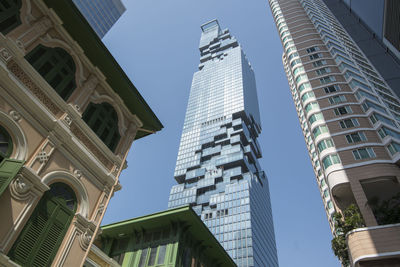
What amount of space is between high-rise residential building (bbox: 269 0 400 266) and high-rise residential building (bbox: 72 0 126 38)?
7132cm

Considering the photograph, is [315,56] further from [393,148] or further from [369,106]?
[393,148]

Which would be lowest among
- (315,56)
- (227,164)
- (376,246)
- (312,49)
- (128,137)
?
(376,246)

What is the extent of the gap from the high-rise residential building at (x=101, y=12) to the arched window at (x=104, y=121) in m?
84.9

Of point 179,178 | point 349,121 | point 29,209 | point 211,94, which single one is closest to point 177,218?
point 29,209

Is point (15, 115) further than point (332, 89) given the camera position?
No

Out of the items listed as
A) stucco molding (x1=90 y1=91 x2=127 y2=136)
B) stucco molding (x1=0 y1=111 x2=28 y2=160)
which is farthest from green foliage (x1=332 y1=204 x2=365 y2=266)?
stucco molding (x1=0 y1=111 x2=28 y2=160)

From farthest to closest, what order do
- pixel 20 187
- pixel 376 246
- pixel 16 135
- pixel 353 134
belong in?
pixel 353 134, pixel 376 246, pixel 16 135, pixel 20 187

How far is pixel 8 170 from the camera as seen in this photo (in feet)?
26.3

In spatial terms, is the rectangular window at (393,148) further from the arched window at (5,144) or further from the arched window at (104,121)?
the arched window at (5,144)

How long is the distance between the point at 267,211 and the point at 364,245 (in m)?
83.6

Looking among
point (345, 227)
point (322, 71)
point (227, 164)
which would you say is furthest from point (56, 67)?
point (227, 164)

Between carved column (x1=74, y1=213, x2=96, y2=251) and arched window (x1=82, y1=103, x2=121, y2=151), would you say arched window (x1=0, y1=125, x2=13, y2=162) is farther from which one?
arched window (x1=82, y1=103, x2=121, y2=151)

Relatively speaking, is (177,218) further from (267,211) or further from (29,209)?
(267,211)

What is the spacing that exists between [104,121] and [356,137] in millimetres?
27733
